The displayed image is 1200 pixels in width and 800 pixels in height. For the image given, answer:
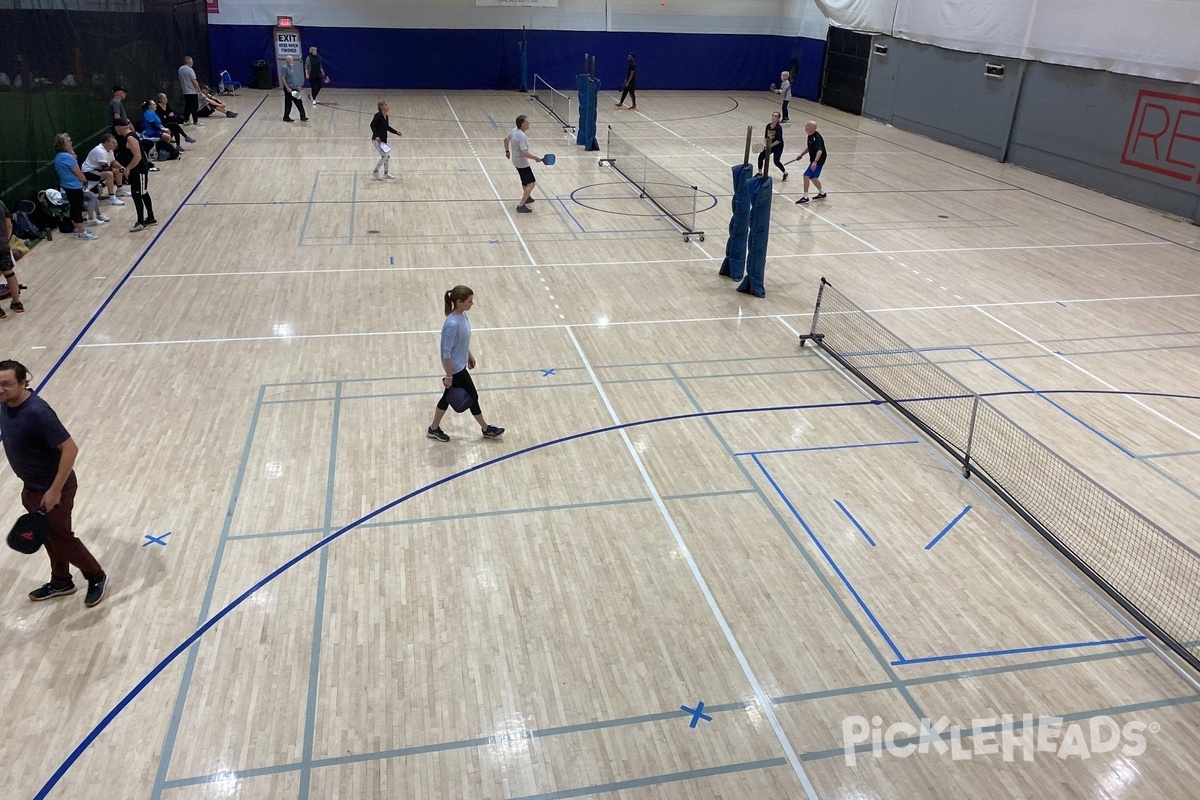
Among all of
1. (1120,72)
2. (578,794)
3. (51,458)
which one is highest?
(1120,72)

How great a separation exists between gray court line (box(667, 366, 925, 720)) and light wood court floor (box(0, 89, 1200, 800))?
35mm

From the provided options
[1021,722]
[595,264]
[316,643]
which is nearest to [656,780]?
[1021,722]

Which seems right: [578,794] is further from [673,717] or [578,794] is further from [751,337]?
[751,337]

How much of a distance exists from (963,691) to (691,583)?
2.16 metres

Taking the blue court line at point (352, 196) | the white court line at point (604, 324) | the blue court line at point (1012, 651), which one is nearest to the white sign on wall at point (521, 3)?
the blue court line at point (352, 196)

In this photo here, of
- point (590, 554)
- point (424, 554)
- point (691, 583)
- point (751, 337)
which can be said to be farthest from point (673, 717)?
point (751, 337)

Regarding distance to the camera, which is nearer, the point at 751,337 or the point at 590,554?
the point at 590,554

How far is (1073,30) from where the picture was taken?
21.2 m

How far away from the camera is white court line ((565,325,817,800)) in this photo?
17.9 ft

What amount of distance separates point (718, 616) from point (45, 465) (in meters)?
5.11

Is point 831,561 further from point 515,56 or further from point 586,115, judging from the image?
point 515,56

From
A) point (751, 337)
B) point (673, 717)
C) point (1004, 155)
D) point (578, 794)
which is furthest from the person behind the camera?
point (1004, 155)

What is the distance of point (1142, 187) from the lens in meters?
19.7

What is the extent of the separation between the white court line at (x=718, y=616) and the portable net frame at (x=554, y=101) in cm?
A: 1986
